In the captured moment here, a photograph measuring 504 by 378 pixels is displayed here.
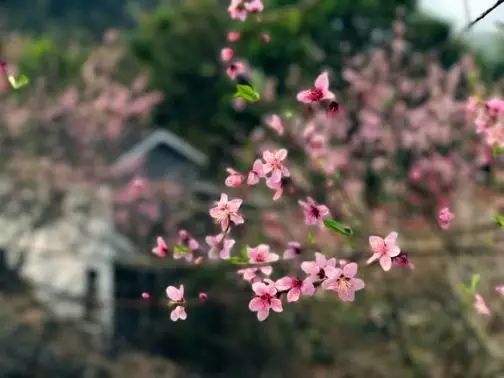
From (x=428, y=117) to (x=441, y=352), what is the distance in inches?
150

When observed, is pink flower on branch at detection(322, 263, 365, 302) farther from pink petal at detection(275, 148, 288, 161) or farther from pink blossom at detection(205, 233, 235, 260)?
pink blossom at detection(205, 233, 235, 260)

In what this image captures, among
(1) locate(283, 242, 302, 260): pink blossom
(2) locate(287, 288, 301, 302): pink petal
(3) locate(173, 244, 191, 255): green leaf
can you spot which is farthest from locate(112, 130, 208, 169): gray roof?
(2) locate(287, 288, 301, 302): pink petal

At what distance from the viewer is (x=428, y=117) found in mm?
12250

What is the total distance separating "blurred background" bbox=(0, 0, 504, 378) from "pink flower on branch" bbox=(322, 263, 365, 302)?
5.10 m

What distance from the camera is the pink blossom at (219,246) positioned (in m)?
3.33

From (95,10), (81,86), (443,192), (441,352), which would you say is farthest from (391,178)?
(95,10)

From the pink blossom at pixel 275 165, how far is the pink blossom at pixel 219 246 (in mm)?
422

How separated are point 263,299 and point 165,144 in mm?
17556

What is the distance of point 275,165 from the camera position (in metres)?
2.95

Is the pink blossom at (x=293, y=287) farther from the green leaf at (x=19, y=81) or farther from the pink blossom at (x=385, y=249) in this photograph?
the green leaf at (x=19, y=81)

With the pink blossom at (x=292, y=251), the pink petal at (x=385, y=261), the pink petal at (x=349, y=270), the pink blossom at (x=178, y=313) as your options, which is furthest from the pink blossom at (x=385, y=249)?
the pink blossom at (x=292, y=251)

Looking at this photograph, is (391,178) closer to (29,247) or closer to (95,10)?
(29,247)

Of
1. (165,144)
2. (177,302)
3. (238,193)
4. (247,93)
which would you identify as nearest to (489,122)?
(247,93)

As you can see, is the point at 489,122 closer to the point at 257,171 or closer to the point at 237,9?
the point at 237,9
